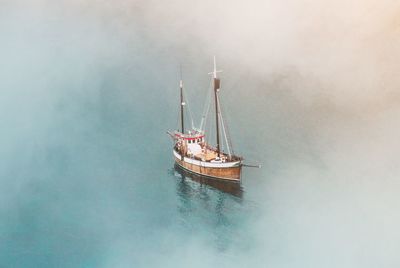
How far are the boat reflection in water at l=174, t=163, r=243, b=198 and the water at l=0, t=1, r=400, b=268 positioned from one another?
20 centimetres

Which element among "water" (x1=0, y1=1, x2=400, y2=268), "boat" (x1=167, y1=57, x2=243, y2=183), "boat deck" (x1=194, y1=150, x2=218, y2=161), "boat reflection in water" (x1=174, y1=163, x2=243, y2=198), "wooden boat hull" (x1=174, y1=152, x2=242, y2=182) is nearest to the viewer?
"water" (x1=0, y1=1, x2=400, y2=268)

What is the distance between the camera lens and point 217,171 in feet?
142

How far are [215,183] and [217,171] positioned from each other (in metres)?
1.13

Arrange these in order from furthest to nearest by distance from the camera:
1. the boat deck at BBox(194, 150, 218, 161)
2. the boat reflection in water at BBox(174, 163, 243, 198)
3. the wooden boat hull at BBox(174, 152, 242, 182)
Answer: the boat deck at BBox(194, 150, 218, 161) < the wooden boat hull at BBox(174, 152, 242, 182) < the boat reflection in water at BBox(174, 163, 243, 198)

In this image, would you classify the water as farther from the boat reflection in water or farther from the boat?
the boat

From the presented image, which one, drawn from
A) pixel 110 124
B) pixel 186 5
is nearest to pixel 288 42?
pixel 186 5

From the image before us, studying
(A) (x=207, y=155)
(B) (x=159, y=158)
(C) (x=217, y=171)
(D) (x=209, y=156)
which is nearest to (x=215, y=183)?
(C) (x=217, y=171)

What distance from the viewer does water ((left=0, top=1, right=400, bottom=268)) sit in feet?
104

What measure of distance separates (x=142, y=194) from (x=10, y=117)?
22913 millimetres

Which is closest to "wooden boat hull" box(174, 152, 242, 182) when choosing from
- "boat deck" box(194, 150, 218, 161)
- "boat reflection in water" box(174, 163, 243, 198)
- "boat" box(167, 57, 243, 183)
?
"boat" box(167, 57, 243, 183)

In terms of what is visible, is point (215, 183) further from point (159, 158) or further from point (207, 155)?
point (159, 158)

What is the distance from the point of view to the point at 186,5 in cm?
6262

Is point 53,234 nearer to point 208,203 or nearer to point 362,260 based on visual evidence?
point 208,203

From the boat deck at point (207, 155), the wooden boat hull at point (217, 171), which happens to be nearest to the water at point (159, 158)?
the wooden boat hull at point (217, 171)
